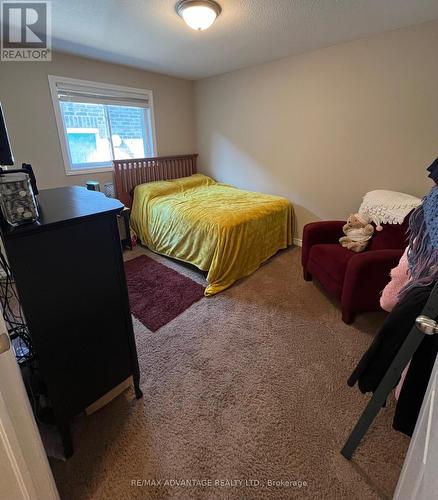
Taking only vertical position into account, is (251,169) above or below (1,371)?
above

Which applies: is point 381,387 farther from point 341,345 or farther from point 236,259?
point 236,259

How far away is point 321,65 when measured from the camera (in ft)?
9.13

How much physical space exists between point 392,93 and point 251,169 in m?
1.79

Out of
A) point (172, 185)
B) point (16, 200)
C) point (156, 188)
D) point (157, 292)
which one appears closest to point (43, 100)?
point (156, 188)

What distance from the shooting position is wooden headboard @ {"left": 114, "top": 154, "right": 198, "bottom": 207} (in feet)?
11.5

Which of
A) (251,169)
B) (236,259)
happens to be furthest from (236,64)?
(236,259)

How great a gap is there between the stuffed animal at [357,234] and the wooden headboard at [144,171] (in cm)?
277

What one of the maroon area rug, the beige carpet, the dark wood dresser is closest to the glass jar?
the dark wood dresser

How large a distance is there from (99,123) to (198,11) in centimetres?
204

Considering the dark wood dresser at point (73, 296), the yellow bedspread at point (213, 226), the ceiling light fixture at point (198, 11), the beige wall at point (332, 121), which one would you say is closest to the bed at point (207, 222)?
the yellow bedspread at point (213, 226)

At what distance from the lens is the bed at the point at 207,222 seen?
8.29 ft

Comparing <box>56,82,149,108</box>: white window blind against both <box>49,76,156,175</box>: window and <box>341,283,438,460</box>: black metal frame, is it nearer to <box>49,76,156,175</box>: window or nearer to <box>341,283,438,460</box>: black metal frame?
<box>49,76,156,175</box>: window

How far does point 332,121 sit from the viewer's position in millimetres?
2861

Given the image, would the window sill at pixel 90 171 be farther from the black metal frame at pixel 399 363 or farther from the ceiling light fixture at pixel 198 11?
the black metal frame at pixel 399 363
